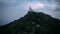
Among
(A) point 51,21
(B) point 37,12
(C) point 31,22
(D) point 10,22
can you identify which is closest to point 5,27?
(D) point 10,22

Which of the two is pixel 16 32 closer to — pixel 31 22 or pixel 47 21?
pixel 31 22

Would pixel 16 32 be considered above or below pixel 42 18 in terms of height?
below

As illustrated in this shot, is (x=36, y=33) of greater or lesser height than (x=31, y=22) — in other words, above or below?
below

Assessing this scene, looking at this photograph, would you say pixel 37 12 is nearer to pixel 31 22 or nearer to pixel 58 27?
pixel 31 22

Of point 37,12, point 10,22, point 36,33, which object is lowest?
point 36,33
